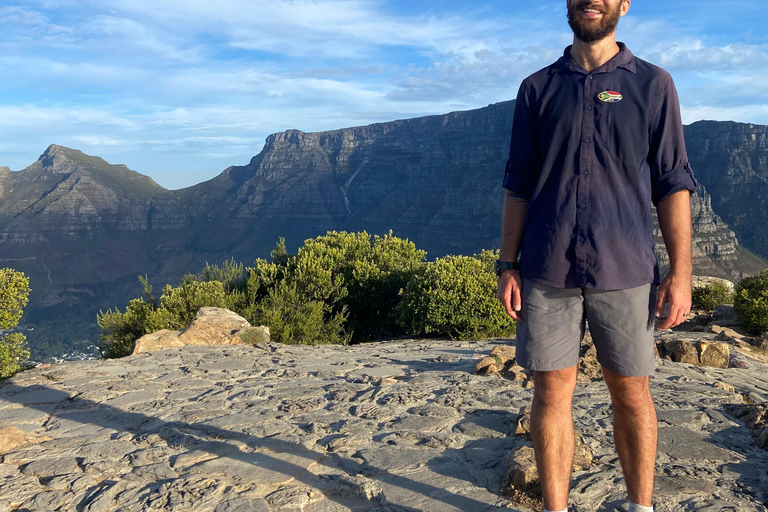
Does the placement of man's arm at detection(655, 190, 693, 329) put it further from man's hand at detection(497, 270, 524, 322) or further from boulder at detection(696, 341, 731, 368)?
boulder at detection(696, 341, 731, 368)

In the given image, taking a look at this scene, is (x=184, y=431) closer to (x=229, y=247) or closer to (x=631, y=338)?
(x=631, y=338)

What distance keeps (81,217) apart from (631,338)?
10796 centimetres

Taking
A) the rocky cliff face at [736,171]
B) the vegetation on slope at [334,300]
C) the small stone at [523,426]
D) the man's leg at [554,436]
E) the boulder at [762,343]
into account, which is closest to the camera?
the man's leg at [554,436]

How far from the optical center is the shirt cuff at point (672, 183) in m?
2.43

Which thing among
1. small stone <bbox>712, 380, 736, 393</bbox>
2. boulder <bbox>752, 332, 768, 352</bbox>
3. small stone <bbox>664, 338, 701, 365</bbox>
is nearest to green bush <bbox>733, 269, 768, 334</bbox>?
boulder <bbox>752, 332, 768, 352</bbox>

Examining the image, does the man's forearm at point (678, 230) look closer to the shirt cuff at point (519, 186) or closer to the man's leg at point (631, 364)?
the man's leg at point (631, 364)

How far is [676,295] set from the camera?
2422 mm

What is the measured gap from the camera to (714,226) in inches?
2082

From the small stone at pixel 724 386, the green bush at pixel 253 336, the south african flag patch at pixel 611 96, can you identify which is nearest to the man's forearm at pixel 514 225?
the south african flag patch at pixel 611 96

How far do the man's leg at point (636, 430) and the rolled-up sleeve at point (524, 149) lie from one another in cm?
88

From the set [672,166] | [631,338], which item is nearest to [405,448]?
[631,338]

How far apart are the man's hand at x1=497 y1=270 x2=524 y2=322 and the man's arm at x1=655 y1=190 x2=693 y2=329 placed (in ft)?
1.89

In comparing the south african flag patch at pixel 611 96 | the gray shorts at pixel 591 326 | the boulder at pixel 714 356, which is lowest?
the boulder at pixel 714 356

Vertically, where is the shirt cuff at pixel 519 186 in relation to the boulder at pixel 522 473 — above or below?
above
